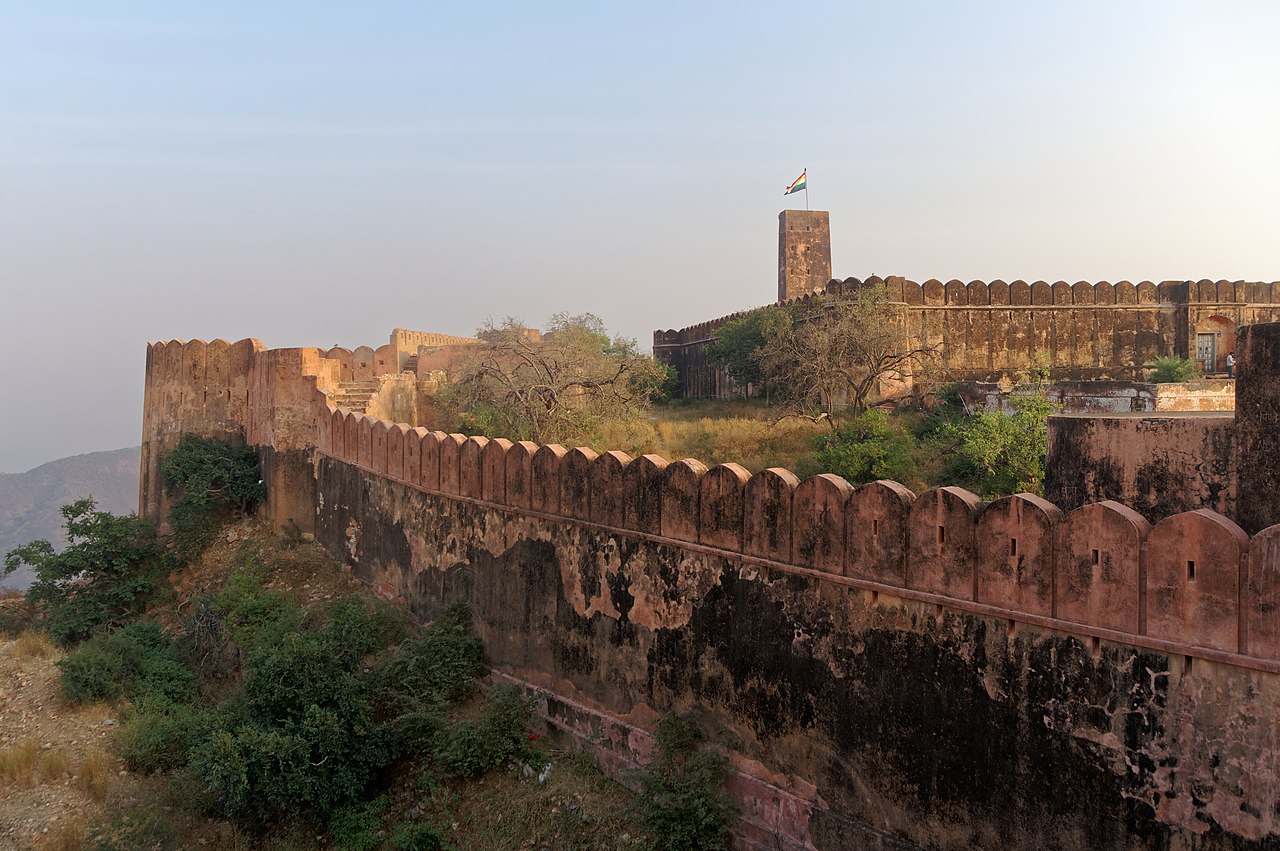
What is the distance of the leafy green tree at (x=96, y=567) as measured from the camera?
12.4 meters

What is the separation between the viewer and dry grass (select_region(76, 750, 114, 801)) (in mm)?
7703

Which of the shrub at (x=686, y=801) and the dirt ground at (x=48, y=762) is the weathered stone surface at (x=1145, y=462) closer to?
the shrub at (x=686, y=801)

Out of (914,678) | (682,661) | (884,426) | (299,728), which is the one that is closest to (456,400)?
(884,426)

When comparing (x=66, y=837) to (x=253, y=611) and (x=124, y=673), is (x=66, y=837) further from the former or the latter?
(x=253, y=611)

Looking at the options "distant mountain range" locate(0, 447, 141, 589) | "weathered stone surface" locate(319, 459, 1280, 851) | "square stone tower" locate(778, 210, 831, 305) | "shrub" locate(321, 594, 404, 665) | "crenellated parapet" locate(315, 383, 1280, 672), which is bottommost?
"distant mountain range" locate(0, 447, 141, 589)

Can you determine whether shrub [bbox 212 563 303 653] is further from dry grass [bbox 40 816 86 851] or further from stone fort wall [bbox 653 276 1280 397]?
stone fort wall [bbox 653 276 1280 397]

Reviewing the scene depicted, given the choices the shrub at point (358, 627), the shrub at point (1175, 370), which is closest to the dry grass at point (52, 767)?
the shrub at point (358, 627)

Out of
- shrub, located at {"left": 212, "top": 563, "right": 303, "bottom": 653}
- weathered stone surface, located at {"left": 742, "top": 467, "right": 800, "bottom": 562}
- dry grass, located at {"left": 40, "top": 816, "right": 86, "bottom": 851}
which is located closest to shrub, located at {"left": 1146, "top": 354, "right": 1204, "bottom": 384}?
weathered stone surface, located at {"left": 742, "top": 467, "right": 800, "bottom": 562}

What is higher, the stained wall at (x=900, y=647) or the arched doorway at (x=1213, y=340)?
the arched doorway at (x=1213, y=340)

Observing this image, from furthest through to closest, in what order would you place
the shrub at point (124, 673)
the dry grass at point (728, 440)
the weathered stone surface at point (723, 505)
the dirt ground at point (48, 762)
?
the dry grass at point (728, 440)
the shrub at point (124, 673)
the dirt ground at point (48, 762)
the weathered stone surface at point (723, 505)

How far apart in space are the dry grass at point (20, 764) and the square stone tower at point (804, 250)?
28.5m

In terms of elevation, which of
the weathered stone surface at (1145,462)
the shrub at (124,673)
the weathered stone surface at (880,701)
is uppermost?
the weathered stone surface at (1145,462)

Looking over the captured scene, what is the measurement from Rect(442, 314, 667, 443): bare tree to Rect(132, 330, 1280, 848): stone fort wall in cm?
670

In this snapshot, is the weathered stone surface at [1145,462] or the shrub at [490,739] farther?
the shrub at [490,739]
